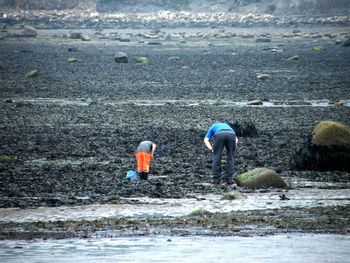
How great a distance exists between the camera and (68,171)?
23.0m

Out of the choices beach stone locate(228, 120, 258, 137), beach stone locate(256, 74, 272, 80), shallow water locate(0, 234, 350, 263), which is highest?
shallow water locate(0, 234, 350, 263)

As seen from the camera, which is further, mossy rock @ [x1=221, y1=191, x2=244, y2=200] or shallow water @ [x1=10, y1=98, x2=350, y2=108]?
shallow water @ [x1=10, y1=98, x2=350, y2=108]

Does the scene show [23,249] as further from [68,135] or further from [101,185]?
[68,135]

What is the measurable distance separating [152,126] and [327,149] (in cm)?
1020

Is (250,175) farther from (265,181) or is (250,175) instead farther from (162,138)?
(162,138)

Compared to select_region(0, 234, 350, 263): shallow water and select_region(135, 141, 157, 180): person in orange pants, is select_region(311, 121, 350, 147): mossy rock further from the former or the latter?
select_region(0, 234, 350, 263): shallow water

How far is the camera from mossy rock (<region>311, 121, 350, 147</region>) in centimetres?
2273

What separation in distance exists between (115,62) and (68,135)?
1476 inches

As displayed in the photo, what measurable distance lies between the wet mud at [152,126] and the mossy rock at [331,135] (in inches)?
27.4

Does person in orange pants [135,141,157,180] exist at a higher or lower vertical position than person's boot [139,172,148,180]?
higher

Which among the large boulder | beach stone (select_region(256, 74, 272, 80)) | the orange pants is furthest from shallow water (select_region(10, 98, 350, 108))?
the orange pants

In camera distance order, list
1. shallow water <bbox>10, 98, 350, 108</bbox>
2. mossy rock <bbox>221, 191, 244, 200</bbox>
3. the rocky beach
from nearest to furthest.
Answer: the rocky beach < mossy rock <bbox>221, 191, 244, 200</bbox> < shallow water <bbox>10, 98, 350, 108</bbox>

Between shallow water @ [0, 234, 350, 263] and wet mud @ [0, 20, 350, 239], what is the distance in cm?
69

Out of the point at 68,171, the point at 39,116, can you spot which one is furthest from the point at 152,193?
the point at 39,116
